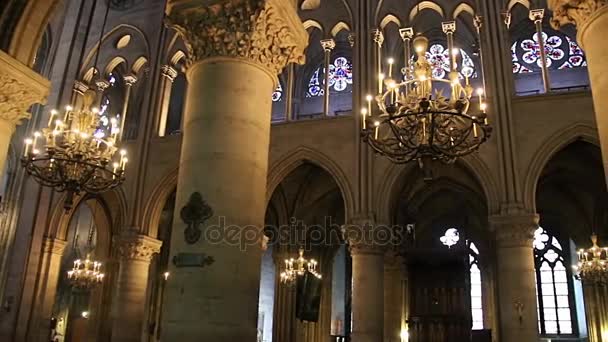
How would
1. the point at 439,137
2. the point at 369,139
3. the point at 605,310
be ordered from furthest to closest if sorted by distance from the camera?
the point at 605,310 < the point at 369,139 < the point at 439,137

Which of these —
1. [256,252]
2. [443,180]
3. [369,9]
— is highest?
[369,9]

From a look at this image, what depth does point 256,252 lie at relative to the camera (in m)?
6.66

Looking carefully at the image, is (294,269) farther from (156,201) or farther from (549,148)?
(549,148)

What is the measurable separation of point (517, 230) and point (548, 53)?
8915 millimetres

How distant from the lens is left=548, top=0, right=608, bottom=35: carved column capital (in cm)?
632

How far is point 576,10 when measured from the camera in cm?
658

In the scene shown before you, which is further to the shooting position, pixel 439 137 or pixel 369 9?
pixel 369 9

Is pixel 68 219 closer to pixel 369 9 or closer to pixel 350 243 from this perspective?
pixel 350 243

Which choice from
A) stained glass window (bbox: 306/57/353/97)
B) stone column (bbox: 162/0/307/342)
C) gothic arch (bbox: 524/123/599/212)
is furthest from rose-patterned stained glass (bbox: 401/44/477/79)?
stone column (bbox: 162/0/307/342)

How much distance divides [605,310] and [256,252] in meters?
Result: 18.0

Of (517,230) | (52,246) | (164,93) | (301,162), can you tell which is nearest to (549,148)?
(517,230)

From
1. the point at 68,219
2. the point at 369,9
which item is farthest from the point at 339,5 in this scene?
the point at 68,219

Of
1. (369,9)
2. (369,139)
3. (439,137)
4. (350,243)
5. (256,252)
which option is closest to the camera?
(256,252)

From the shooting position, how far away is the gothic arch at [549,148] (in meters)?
14.1
